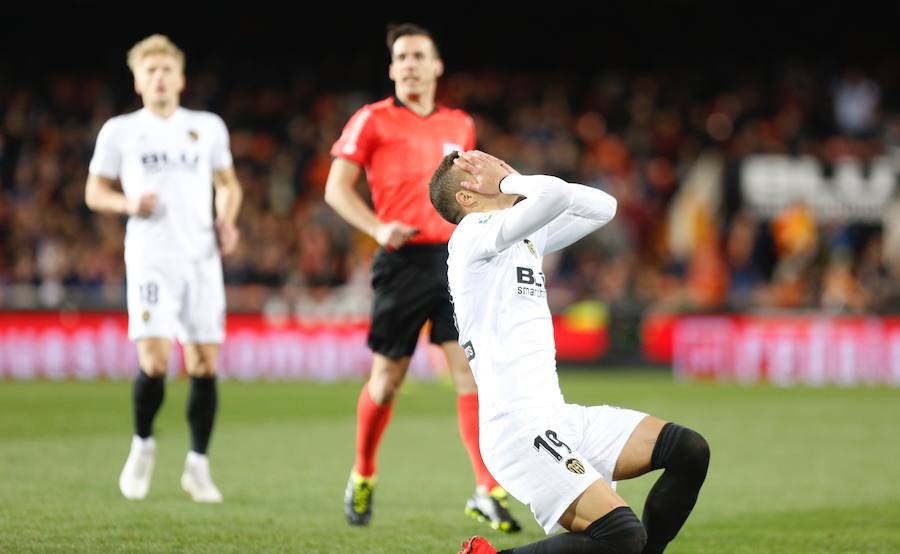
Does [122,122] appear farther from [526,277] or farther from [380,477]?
[526,277]

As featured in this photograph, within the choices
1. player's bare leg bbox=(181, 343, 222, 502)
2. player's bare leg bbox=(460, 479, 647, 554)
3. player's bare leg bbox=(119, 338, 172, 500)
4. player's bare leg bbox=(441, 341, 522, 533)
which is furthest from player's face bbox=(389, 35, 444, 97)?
player's bare leg bbox=(460, 479, 647, 554)

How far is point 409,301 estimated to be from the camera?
685cm

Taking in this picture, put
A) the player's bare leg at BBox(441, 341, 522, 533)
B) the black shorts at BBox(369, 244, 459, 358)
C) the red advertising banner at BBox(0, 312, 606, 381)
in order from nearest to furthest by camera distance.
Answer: the player's bare leg at BBox(441, 341, 522, 533), the black shorts at BBox(369, 244, 459, 358), the red advertising banner at BBox(0, 312, 606, 381)

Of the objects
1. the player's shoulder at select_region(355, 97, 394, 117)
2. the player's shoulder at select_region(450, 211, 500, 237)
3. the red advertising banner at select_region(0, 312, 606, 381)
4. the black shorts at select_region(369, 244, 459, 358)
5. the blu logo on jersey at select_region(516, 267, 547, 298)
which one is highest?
the player's shoulder at select_region(355, 97, 394, 117)

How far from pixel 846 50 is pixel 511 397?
2309cm

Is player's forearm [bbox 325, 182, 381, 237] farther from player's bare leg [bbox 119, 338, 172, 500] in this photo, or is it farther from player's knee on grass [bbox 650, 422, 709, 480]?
player's knee on grass [bbox 650, 422, 709, 480]

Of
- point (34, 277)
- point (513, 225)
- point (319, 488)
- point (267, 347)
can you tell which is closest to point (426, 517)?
point (319, 488)

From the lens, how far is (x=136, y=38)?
26.2 m

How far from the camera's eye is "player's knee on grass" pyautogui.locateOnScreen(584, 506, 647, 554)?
4609 millimetres

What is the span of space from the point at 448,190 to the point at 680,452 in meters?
1.32

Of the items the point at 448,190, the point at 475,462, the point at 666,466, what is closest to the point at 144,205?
the point at 475,462

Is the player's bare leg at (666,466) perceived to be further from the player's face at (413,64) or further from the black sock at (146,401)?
the black sock at (146,401)

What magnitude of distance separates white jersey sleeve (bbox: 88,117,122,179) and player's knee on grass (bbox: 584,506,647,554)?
4209 mm

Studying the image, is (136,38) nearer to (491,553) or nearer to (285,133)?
(285,133)
